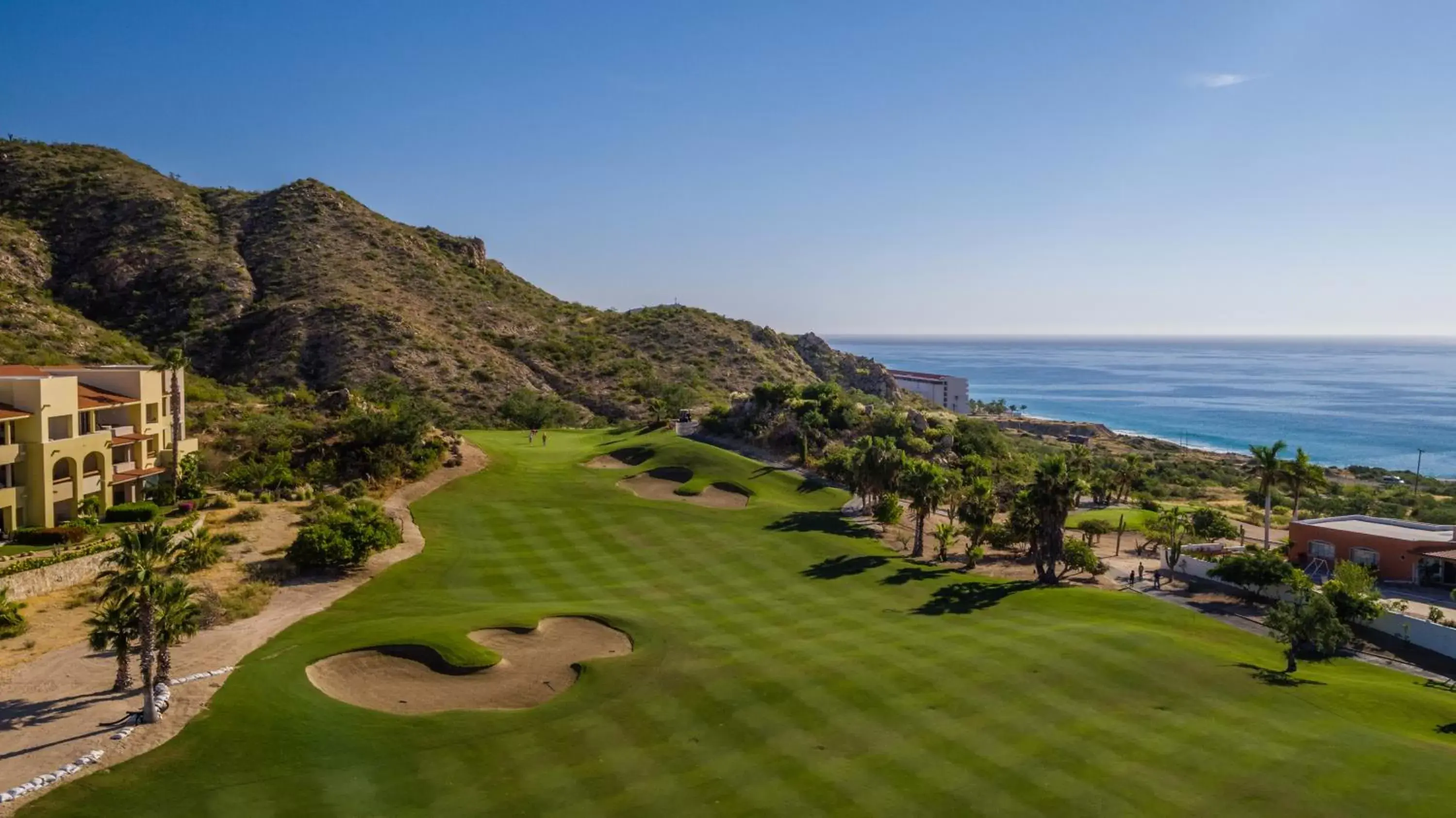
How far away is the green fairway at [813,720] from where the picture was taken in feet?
A: 62.7

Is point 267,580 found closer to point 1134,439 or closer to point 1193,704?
point 1193,704

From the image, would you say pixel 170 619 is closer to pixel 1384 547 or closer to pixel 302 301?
pixel 1384 547

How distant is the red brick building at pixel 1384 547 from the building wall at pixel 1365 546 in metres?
0.03

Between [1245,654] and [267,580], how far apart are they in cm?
4123

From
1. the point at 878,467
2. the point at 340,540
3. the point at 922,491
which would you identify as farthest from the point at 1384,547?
the point at 340,540

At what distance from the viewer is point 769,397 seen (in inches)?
2707

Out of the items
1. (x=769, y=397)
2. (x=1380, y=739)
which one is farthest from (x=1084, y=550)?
(x=769, y=397)

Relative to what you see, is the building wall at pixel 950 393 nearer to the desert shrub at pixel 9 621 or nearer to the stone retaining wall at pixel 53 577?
the stone retaining wall at pixel 53 577

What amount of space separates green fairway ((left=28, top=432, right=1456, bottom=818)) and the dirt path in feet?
2.60

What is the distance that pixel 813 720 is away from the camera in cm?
2334

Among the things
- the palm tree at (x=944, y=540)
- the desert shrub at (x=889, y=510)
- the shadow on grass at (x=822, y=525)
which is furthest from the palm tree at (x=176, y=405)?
the palm tree at (x=944, y=540)

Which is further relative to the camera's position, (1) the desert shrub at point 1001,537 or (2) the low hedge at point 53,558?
(1) the desert shrub at point 1001,537

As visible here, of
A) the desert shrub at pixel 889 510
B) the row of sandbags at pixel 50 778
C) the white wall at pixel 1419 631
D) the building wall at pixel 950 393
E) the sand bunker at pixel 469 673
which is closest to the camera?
the row of sandbags at pixel 50 778

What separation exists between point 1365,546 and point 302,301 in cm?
10333
